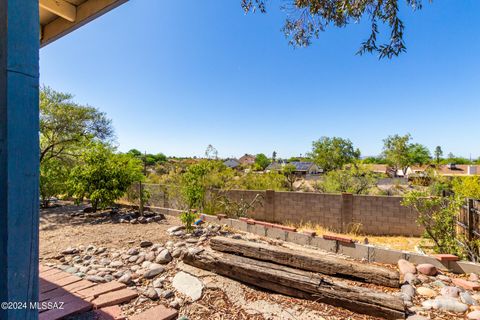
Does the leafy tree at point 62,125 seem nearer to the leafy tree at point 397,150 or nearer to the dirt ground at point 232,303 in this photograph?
the dirt ground at point 232,303

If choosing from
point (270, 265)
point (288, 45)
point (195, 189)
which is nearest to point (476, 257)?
point (270, 265)

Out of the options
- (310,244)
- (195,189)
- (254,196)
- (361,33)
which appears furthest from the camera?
(254,196)

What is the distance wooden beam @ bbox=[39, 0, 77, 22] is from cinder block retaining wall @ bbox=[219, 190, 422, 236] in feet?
25.1

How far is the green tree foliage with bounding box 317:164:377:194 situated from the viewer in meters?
11.5

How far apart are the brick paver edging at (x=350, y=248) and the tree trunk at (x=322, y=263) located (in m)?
0.96

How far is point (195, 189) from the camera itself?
19.0 feet

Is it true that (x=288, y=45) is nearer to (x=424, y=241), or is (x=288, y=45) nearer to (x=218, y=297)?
(x=218, y=297)

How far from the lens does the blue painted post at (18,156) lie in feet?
2.82

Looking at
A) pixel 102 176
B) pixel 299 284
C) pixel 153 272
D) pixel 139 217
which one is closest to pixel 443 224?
pixel 299 284

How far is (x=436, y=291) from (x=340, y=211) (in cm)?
604

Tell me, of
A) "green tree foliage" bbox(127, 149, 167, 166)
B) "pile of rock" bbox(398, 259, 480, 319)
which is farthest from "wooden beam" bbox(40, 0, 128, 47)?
"green tree foliage" bbox(127, 149, 167, 166)

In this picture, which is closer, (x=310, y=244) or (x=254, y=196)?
(x=310, y=244)

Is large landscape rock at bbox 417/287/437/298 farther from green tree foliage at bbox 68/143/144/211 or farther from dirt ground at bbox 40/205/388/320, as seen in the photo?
green tree foliage at bbox 68/143/144/211

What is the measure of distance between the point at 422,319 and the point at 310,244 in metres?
2.22
